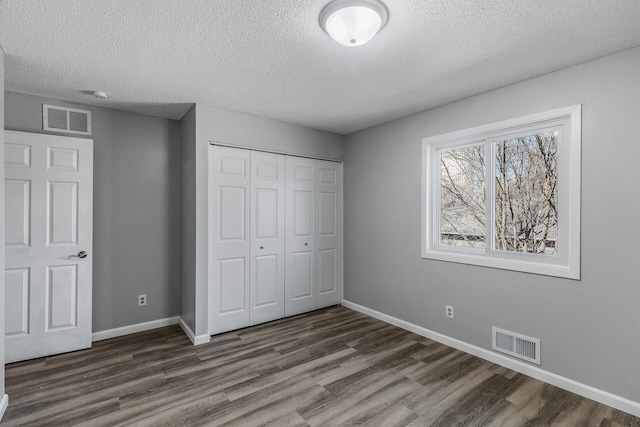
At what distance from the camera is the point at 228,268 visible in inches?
136

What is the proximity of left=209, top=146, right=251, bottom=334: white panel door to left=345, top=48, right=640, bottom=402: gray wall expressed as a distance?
5.65 ft

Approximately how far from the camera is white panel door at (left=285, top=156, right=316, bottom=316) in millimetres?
3946

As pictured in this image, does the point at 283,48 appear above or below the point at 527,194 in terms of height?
above

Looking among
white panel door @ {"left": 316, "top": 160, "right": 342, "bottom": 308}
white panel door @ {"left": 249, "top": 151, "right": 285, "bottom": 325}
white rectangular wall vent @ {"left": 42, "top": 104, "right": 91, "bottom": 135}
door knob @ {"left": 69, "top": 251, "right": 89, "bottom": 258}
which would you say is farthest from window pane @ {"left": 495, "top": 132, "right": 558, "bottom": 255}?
white rectangular wall vent @ {"left": 42, "top": 104, "right": 91, "bottom": 135}

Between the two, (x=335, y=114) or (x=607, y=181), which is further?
(x=335, y=114)

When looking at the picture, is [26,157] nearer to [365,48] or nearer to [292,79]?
[292,79]

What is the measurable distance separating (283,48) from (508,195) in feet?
7.42

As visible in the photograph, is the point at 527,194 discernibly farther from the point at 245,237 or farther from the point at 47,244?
the point at 47,244

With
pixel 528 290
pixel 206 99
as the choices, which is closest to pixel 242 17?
pixel 206 99

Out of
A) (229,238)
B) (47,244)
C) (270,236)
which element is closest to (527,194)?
(270,236)

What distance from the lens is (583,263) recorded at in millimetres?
2268

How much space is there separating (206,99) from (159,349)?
→ 97.4 inches

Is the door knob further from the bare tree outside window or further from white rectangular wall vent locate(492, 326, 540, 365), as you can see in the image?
white rectangular wall vent locate(492, 326, 540, 365)

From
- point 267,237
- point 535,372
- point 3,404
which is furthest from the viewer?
point 267,237
